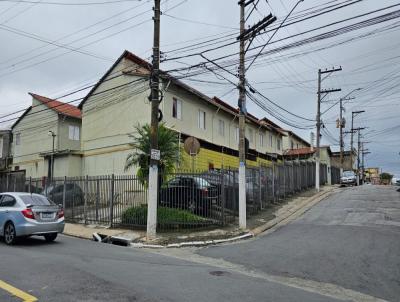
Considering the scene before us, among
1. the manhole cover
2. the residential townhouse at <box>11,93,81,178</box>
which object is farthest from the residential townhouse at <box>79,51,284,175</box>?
the manhole cover

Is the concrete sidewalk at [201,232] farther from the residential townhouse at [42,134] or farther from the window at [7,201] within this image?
the residential townhouse at [42,134]

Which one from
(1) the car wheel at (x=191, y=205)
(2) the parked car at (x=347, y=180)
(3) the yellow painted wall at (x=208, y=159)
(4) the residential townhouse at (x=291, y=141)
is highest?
(4) the residential townhouse at (x=291, y=141)

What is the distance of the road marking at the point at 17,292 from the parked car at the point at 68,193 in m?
12.1

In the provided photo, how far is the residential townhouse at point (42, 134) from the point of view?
3400cm

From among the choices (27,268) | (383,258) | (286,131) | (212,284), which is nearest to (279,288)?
(212,284)

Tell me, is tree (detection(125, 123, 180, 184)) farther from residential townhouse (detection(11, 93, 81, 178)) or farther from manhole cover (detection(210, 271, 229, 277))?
residential townhouse (detection(11, 93, 81, 178))

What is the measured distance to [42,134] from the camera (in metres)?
35.5

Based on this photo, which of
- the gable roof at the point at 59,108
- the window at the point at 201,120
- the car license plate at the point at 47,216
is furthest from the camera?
the gable roof at the point at 59,108

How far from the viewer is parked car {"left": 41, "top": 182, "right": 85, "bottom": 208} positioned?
1952cm

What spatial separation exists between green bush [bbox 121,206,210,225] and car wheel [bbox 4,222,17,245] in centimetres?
467

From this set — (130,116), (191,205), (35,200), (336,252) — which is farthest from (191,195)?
(130,116)

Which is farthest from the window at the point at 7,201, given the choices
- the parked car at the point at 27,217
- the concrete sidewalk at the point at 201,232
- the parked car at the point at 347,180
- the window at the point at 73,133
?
the parked car at the point at 347,180

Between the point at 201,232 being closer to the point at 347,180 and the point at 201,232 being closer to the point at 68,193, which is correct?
the point at 68,193

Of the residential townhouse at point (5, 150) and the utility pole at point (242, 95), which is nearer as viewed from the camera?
the utility pole at point (242, 95)
